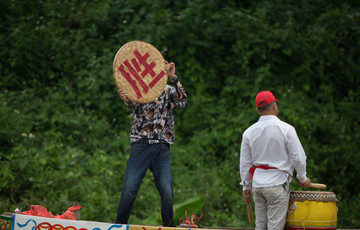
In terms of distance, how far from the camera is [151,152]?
4.85 metres

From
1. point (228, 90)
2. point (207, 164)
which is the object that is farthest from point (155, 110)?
point (228, 90)

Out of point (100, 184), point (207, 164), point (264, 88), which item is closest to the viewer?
point (100, 184)

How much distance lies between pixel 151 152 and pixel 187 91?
5088 millimetres

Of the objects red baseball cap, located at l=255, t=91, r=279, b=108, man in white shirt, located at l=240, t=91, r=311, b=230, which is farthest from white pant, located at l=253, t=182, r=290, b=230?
red baseball cap, located at l=255, t=91, r=279, b=108

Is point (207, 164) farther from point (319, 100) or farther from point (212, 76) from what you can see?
point (319, 100)

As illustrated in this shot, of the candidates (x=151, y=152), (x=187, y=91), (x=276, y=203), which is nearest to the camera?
(x=276, y=203)

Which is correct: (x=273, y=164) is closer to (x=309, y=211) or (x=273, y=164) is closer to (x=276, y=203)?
(x=276, y=203)

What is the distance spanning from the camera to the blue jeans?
4793 millimetres

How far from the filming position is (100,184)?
7570mm

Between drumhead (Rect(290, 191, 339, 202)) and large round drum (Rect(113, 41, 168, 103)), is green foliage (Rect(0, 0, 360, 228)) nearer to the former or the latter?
large round drum (Rect(113, 41, 168, 103))

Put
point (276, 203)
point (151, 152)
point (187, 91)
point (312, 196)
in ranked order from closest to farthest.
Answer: point (276, 203) < point (312, 196) < point (151, 152) < point (187, 91)

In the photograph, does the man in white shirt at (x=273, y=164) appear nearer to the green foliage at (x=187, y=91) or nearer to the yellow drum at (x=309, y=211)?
the yellow drum at (x=309, y=211)

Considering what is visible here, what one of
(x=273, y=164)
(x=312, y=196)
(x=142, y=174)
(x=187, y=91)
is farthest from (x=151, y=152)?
(x=187, y=91)

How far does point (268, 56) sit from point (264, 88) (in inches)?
35.9
